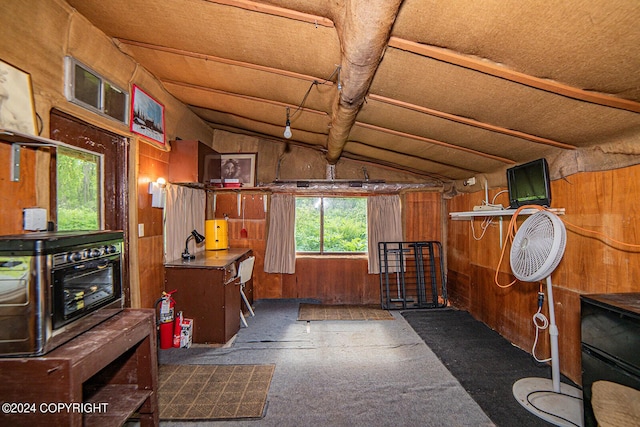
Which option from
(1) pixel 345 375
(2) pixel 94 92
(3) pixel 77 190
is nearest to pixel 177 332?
(3) pixel 77 190

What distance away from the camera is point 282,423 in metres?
1.97

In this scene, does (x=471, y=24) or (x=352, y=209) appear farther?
(x=352, y=209)

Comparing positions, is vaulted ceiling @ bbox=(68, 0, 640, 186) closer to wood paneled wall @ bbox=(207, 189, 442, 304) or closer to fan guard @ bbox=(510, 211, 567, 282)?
fan guard @ bbox=(510, 211, 567, 282)

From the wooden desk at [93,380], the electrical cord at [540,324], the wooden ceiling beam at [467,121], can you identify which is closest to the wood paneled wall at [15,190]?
the wooden desk at [93,380]

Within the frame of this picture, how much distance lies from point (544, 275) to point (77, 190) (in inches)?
138

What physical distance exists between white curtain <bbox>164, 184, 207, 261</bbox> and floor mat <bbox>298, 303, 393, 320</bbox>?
1876 millimetres

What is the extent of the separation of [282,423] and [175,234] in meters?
2.48

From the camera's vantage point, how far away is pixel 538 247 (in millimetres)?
2016

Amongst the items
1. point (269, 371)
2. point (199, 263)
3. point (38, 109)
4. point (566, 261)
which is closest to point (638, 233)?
point (566, 261)

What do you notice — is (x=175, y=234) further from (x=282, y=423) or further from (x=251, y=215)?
(x=282, y=423)

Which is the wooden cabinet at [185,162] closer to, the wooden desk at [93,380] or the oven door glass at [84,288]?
the oven door glass at [84,288]

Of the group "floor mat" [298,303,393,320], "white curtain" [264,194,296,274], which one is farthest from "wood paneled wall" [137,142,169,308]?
"floor mat" [298,303,393,320]

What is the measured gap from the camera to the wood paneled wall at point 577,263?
203cm

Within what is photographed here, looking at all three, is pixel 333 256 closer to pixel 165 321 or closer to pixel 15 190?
pixel 165 321
